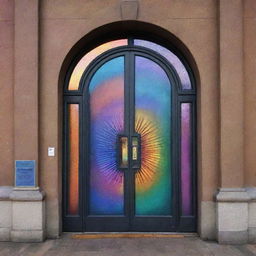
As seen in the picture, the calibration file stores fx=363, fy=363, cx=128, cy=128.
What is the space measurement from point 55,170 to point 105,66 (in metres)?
2.18

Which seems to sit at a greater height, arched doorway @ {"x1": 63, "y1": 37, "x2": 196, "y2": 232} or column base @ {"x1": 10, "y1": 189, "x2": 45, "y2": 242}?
arched doorway @ {"x1": 63, "y1": 37, "x2": 196, "y2": 232}

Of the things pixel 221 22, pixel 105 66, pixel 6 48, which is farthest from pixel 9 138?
pixel 221 22

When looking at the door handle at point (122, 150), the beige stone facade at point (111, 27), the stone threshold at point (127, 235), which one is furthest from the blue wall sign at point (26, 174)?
the door handle at point (122, 150)

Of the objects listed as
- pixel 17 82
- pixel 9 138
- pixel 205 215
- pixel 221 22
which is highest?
pixel 221 22

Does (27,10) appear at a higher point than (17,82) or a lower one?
higher

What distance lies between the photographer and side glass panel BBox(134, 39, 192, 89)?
6.95 m

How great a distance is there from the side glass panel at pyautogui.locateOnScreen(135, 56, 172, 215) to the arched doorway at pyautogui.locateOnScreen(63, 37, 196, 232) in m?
0.02

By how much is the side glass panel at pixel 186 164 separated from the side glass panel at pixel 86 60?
1.81 meters

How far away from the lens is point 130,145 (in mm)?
6848

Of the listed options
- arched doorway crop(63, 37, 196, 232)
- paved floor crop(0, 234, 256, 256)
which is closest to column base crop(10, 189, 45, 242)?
paved floor crop(0, 234, 256, 256)

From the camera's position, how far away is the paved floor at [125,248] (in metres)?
5.73

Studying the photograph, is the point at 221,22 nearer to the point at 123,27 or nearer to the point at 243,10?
the point at 243,10

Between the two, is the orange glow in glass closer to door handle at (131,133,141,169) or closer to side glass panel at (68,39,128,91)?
door handle at (131,133,141,169)

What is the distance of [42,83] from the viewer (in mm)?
6523
